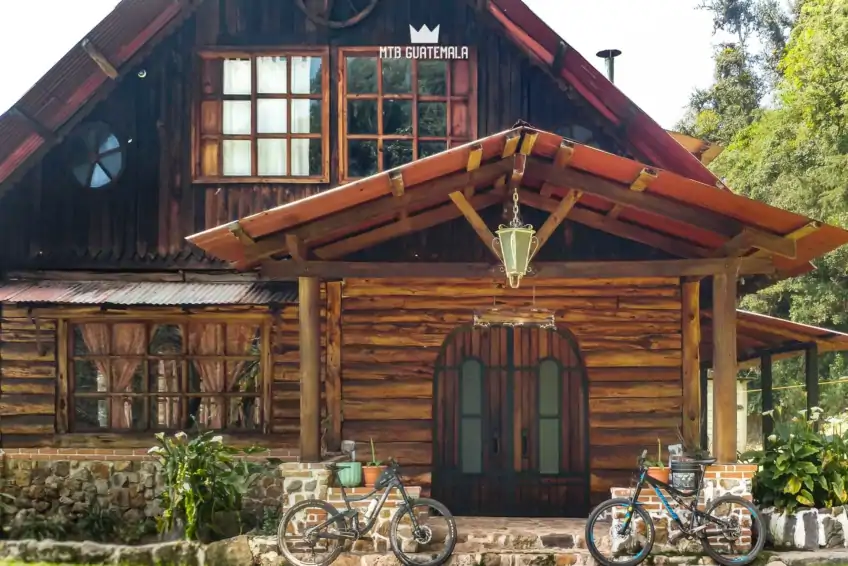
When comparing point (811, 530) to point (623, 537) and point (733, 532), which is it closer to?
point (733, 532)

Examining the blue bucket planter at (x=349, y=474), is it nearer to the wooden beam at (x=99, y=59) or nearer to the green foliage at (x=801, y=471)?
the green foliage at (x=801, y=471)

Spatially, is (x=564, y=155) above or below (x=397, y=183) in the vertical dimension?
above

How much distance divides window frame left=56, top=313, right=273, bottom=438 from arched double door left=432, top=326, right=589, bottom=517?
204cm

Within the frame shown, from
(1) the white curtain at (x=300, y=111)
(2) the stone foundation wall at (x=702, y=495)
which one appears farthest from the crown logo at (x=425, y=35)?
(2) the stone foundation wall at (x=702, y=495)

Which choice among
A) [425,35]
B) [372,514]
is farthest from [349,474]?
[425,35]

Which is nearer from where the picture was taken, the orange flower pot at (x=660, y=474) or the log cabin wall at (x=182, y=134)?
the orange flower pot at (x=660, y=474)

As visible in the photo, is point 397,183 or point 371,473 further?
point 371,473

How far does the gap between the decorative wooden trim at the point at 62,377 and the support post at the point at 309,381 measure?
3.64m

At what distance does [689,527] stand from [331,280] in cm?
464

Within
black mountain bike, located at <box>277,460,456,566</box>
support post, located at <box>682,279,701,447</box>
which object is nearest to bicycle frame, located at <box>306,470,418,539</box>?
black mountain bike, located at <box>277,460,456,566</box>

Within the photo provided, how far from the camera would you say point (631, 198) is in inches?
369

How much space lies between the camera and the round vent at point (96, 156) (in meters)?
Result: 11.8

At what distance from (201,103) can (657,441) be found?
681cm

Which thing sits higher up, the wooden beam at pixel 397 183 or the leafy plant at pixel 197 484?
the wooden beam at pixel 397 183
